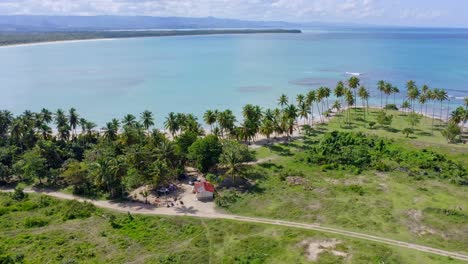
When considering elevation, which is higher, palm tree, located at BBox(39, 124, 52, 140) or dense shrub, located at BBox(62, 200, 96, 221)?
palm tree, located at BBox(39, 124, 52, 140)

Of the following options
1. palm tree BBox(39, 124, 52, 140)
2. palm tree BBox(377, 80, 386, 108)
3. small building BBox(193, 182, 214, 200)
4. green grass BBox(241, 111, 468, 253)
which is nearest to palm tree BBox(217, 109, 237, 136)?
green grass BBox(241, 111, 468, 253)

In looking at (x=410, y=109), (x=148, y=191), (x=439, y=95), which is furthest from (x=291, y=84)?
(x=148, y=191)

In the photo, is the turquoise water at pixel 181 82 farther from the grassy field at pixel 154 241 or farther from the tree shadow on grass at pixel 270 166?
the grassy field at pixel 154 241

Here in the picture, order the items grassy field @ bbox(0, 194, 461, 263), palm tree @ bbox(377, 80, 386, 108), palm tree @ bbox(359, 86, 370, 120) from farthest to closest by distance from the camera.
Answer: palm tree @ bbox(377, 80, 386, 108)
palm tree @ bbox(359, 86, 370, 120)
grassy field @ bbox(0, 194, 461, 263)

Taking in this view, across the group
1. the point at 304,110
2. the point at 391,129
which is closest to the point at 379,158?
the point at 391,129

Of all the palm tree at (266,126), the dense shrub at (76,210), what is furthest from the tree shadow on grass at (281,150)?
the dense shrub at (76,210)

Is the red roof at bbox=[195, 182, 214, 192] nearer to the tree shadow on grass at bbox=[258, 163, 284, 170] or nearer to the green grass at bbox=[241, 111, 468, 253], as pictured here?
the green grass at bbox=[241, 111, 468, 253]

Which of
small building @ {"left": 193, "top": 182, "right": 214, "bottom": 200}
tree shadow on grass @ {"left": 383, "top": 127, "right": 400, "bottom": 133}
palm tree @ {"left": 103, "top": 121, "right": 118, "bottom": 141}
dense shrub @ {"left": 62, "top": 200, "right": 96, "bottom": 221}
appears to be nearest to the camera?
dense shrub @ {"left": 62, "top": 200, "right": 96, "bottom": 221}
